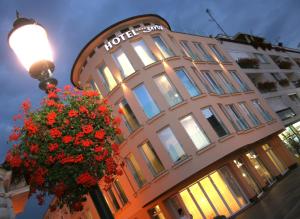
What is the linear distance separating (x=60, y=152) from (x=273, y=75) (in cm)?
3976

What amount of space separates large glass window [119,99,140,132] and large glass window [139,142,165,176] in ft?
5.43

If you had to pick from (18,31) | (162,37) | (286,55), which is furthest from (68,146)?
(286,55)

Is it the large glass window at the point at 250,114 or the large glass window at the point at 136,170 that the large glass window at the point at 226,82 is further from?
the large glass window at the point at 136,170

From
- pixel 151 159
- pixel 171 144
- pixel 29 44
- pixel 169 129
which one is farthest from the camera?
pixel 151 159

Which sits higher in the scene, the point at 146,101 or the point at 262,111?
the point at 146,101

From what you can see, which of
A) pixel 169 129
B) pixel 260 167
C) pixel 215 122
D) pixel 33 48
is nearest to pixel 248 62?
pixel 260 167

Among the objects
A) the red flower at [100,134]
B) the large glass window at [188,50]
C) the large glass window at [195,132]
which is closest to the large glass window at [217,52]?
the large glass window at [188,50]

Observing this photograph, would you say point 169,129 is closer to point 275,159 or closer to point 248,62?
point 275,159

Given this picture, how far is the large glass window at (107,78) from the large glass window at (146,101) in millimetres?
2451

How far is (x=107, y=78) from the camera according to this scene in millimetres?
26047

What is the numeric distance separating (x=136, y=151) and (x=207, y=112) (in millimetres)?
6000

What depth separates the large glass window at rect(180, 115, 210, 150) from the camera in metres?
22.2

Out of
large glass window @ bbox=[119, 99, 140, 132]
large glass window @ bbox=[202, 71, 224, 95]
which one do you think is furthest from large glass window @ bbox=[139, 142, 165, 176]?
large glass window @ bbox=[202, 71, 224, 95]

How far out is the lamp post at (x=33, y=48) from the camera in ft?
17.7
